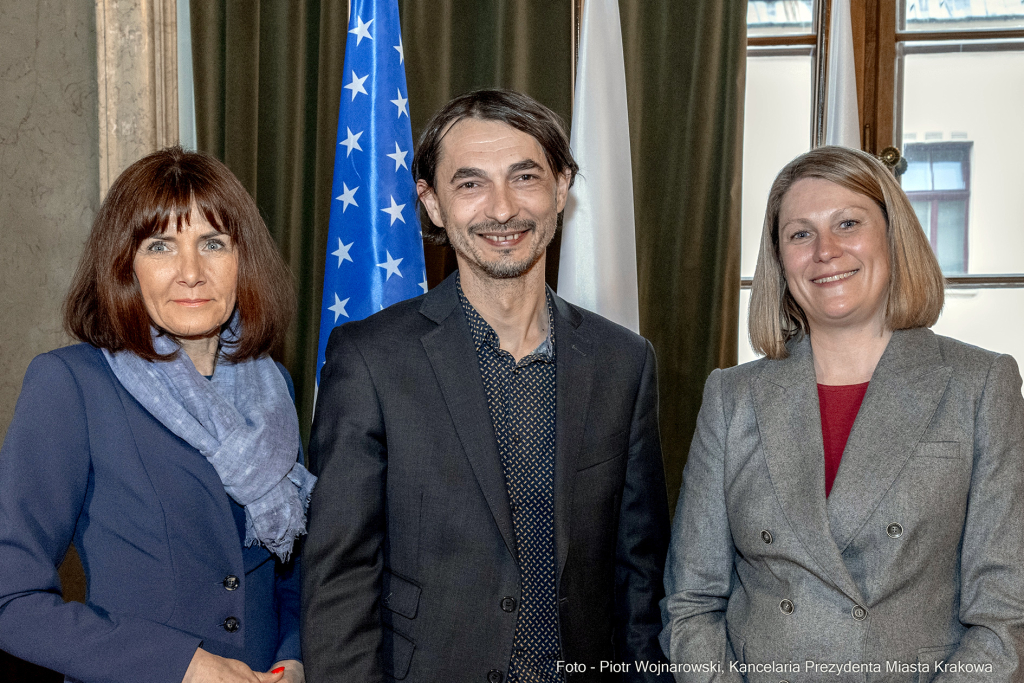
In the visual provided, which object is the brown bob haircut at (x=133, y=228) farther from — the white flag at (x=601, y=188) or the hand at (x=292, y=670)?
the white flag at (x=601, y=188)

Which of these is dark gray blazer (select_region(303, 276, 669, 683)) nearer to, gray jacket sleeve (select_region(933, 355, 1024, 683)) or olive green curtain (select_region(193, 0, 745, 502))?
gray jacket sleeve (select_region(933, 355, 1024, 683))

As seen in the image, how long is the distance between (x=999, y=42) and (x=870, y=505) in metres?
2.92

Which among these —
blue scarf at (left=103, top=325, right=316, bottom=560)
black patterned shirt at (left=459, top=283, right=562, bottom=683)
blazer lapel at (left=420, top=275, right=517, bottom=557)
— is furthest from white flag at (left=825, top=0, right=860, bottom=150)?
blue scarf at (left=103, top=325, right=316, bottom=560)

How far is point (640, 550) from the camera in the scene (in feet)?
6.22

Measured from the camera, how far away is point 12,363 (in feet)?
10.3

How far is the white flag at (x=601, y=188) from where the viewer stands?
305 cm

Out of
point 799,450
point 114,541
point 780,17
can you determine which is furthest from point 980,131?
point 114,541

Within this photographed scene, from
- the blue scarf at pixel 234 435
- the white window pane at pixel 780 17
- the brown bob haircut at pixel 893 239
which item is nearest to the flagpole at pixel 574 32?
the white window pane at pixel 780 17

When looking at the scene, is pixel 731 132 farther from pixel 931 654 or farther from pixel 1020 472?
pixel 931 654

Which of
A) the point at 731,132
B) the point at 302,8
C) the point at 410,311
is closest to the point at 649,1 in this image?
the point at 731,132

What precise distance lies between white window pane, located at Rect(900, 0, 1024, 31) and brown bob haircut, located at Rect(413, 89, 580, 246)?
2496 mm

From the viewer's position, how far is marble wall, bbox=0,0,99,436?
10.1ft

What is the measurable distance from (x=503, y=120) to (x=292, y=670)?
1.28 metres

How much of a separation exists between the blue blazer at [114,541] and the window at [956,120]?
122 inches
